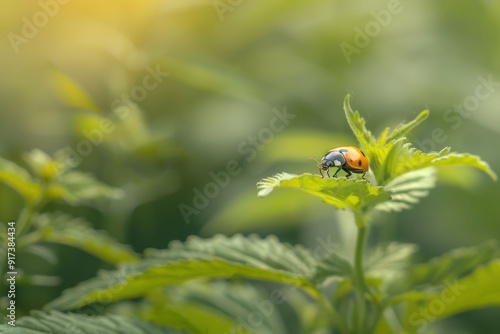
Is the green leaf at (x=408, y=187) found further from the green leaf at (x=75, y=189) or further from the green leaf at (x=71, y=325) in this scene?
the green leaf at (x=75, y=189)

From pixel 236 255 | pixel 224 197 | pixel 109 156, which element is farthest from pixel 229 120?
pixel 236 255

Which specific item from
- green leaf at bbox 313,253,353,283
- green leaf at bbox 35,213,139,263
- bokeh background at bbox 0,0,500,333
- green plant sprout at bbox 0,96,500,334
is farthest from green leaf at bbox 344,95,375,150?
bokeh background at bbox 0,0,500,333

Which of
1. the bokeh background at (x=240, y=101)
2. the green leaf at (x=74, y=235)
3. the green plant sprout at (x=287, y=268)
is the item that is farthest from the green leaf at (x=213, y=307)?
the bokeh background at (x=240, y=101)

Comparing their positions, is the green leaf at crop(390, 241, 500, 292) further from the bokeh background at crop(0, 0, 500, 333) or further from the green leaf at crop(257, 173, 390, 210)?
the bokeh background at crop(0, 0, 500, 333)

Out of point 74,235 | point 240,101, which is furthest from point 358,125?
point 240,101

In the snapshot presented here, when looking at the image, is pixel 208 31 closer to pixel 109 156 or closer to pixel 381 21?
pixel 381 21
